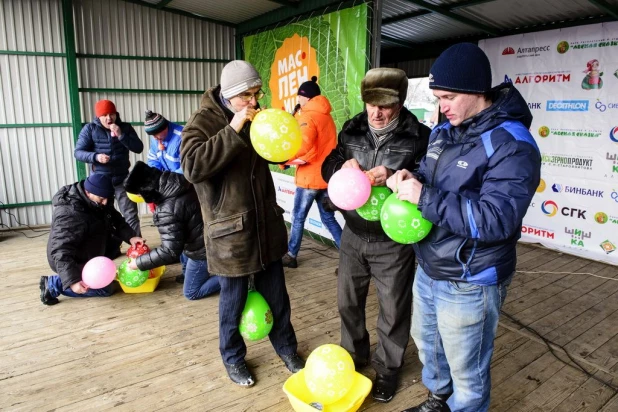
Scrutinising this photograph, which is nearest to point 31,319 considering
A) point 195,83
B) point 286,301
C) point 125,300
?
point 125,300

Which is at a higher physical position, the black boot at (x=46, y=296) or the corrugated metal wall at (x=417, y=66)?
the corrugated metal wall at (x=417, y=66)

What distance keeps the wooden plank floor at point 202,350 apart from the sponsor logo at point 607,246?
76 centimetres

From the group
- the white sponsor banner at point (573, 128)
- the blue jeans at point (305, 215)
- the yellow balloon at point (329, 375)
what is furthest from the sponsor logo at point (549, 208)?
the yellow balloon at point (329, 375)

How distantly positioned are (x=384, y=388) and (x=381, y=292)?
1.64 ft

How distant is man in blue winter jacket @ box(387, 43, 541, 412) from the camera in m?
1.34

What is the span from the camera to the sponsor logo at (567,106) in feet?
14.6

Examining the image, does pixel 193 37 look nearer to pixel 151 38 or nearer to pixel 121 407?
pixel 151 38

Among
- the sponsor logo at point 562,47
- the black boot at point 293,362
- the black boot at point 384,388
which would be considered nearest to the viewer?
the black boot at point 384,388

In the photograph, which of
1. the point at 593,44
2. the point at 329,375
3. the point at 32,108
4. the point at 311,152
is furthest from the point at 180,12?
the point at 329,375

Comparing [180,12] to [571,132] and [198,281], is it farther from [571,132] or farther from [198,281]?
[571,132]

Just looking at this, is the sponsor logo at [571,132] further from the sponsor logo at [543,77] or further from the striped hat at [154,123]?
the striped hat at [154,123]

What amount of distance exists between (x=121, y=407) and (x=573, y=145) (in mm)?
4771

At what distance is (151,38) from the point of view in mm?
6094

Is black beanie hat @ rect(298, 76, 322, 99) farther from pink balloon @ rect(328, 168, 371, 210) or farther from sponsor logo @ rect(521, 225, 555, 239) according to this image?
sponsor logo @ rect(521, 225, 555, 239)
